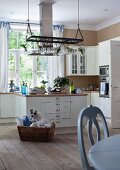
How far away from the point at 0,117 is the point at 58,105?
241cm

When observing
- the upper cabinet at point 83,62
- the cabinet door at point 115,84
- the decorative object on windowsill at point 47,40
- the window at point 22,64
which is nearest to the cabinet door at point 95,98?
the upper cabinet at point 83,62

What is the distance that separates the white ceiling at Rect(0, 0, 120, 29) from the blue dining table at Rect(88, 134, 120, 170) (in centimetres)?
506

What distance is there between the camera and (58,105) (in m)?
6.04

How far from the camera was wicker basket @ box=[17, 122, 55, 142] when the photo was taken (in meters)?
5.13

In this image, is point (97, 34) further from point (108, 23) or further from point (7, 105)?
point (7, 105)

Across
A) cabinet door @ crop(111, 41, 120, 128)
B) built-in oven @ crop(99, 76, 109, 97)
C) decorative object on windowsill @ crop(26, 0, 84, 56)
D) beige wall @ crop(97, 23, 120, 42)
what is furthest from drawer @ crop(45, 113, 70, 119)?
beige wall @ crop(97, 23, 120, 42)

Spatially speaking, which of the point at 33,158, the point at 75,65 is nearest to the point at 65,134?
the point at 33,158

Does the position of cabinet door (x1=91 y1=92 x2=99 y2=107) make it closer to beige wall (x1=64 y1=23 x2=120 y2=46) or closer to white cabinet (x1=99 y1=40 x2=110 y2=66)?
white cabinet (x1=99 y1=40 x2=110 y2=66)

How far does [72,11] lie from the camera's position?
7273 millimetres

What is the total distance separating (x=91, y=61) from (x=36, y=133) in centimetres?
398

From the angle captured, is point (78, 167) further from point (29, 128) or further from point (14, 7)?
point (14, 7)

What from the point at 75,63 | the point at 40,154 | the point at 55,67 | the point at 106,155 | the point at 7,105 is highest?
the point at 75,63

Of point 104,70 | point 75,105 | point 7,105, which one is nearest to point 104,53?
point 104,70

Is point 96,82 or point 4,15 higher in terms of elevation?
point 4,15
